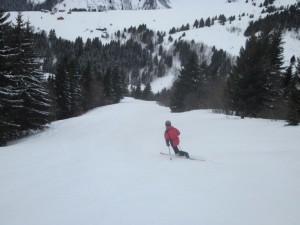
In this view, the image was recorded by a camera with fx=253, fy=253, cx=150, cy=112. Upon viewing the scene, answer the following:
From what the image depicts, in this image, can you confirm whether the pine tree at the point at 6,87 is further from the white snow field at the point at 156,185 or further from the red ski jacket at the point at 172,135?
the red ski jacket at the point at 172,135

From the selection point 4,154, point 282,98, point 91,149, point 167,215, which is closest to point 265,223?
point 167,215

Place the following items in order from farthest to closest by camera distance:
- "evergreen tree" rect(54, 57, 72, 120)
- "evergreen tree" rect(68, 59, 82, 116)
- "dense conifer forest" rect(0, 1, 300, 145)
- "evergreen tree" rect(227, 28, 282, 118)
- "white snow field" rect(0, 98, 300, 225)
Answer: "evergreen tree" rect(68, 59, 82, 116)
"evergreen tree" rect(54, 57, 72, 120)
"evergreen tree" rect(227, 28, 282, 118)
"dense conifer forest" rect(0, 1, 300, 145)
"white snow field" rect(0, 98, 300, 225)

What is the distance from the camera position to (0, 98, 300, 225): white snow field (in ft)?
18.4

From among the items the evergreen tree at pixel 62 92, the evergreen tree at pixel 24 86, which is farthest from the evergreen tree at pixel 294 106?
the evergreen tree at pixel 62 92

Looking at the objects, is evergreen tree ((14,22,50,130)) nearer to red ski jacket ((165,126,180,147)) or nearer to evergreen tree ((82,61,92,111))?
red ski jacket ((165,126,180,147))

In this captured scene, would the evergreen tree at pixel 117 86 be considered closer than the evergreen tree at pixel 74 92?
No

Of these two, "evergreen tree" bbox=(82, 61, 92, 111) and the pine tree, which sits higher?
the pine tree

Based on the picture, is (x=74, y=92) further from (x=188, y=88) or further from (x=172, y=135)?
(x=172, y=135)

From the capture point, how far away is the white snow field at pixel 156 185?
5598 millimetres

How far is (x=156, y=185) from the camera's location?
24.2ft

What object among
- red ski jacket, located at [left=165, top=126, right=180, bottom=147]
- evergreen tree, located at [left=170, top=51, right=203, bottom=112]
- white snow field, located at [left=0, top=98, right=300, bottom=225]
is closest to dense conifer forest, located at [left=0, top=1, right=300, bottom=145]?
evergreen tree, located at [left=170, top=51, right=203, bottom=112]

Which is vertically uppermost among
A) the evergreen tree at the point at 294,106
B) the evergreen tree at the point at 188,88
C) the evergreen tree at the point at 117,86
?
the evergreen tree at the point at 294,106

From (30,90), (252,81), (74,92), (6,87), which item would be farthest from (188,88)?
(6,87)

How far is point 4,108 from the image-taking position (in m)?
19.0
